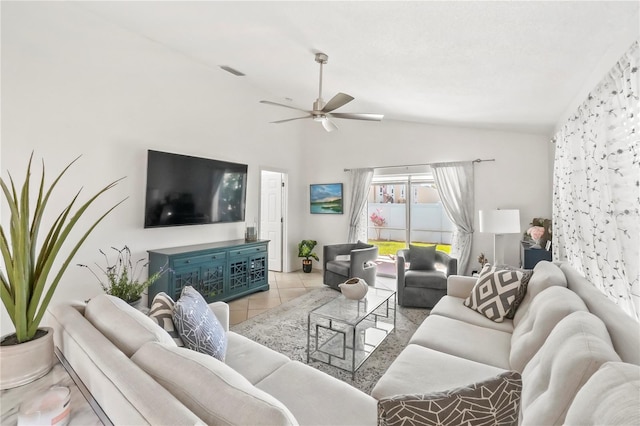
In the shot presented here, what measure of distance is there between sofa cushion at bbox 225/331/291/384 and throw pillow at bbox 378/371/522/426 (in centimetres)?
92

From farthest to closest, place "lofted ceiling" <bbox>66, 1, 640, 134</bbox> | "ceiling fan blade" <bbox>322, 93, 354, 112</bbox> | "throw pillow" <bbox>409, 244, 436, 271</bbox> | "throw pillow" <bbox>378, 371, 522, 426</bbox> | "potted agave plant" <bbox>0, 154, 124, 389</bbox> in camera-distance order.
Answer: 1. "throw pillow" <bbox>409, 244, 436, 271</bbox>
2. "ceiling fan blade" <bbox>322, 93, 354, 112</bbox>
3. "lofted ceiling" <bbox>66, 1, 640, 134</bbox>
4. "potted agave plant" <bbox>0, 154, 124, 389</bbox>
5. "throw pillow" <bbox>378, 371, 522, 426</bbox>

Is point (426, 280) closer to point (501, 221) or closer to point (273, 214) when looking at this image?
point (501, 221)

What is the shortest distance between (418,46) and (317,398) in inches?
94.4

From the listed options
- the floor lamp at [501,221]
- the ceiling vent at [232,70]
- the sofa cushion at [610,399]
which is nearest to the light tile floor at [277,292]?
the floor lamp at [501,221]

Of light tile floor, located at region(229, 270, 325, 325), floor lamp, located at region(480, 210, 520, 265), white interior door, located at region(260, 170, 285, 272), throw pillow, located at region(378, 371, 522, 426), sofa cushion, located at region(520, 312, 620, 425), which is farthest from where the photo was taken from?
white interior door, located at region(260, 170, 285, 272)

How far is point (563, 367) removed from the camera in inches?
39.8

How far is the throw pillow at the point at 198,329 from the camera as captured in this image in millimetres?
1470

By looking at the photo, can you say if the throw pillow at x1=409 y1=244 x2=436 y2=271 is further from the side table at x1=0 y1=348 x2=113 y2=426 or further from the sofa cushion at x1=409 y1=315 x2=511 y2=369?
the side table at x1=0 y1=348 x2=113 y2=426

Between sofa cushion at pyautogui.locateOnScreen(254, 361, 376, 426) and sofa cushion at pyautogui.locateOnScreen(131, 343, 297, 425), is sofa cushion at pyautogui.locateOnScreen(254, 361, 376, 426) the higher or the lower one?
the lower one

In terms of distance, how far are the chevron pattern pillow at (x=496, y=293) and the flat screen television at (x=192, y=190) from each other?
343 cm

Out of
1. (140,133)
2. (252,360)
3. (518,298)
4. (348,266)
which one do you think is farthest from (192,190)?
(518,298)

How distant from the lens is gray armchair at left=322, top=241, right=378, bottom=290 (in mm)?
4199

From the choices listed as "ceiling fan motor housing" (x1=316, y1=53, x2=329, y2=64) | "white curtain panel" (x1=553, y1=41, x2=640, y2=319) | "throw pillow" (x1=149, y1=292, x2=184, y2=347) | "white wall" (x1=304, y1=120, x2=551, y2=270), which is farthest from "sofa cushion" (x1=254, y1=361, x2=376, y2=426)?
"white wall" (x1=304, y1=120, x2=551, y2=270)

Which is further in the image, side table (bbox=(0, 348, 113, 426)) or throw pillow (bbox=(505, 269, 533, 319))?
throw pillow (bbox=(505, 269, 533, 319))
